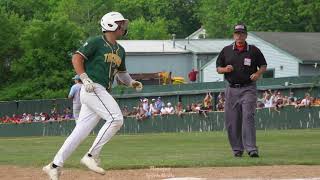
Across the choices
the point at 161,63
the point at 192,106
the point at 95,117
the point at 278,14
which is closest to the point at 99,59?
the point at 95,117

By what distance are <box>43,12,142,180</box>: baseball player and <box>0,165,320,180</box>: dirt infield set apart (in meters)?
0.66

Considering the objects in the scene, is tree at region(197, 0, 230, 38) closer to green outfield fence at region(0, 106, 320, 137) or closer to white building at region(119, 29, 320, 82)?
white building at region(119, 29, 320, 82)

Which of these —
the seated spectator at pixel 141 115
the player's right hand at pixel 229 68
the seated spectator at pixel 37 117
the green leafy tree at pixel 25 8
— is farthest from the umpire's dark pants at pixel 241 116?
the green leafy tree at pixel 25 8

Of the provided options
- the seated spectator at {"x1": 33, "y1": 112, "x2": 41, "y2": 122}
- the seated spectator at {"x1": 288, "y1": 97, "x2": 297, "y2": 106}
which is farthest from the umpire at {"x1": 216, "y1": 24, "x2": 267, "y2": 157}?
the seated spectator at {"x1": 33, "y1": 112, "x2": 41, "y2": 122}

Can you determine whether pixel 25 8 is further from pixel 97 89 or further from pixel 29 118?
pixel 97 89

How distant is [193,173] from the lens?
10.6 meters

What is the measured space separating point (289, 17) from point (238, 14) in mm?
6173

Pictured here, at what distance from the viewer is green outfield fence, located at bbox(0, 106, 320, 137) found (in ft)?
94.4

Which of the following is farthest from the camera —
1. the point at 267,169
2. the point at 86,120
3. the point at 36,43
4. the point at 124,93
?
the point at 36,43

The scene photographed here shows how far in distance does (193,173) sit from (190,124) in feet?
73.5

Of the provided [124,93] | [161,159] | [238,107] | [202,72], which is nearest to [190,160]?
[161,159]

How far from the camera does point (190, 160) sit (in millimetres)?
12383

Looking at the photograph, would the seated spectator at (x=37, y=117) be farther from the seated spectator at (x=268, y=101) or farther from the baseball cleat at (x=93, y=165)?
the baseball cleat at (x=93, y=165)

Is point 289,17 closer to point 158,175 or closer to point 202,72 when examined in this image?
point 202,72
